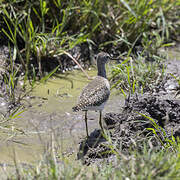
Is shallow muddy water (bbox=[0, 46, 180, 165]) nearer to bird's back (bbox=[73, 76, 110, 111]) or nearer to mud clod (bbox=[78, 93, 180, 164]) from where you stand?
mud clod (bbox=[78, 93, 180, 164])

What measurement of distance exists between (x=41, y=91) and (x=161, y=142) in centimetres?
251

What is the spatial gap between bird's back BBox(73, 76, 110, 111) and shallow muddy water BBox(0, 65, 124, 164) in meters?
0.42

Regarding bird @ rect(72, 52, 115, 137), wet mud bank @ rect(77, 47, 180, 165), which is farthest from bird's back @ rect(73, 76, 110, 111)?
wet mud bank @ rect(77, 47, 180, 165)

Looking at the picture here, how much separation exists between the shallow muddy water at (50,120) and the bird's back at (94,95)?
421 millimetres

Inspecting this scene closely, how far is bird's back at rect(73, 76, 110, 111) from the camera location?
4.47 meters

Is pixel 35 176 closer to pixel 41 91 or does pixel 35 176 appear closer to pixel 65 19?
pixel 41 91

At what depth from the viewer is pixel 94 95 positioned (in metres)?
4.59

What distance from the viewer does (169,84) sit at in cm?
596

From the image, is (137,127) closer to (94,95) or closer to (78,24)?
(94,95)

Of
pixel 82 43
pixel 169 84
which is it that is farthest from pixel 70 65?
pixel 169 84

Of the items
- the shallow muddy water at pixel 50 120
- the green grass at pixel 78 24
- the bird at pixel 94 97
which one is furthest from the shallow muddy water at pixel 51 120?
the green grass at pixel 78 24

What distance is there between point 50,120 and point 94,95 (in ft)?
3.44

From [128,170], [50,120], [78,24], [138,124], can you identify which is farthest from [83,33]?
[128,170]

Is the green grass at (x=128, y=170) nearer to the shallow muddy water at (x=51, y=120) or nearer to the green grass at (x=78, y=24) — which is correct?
the shallow muddy water at (x=51, y=120)
